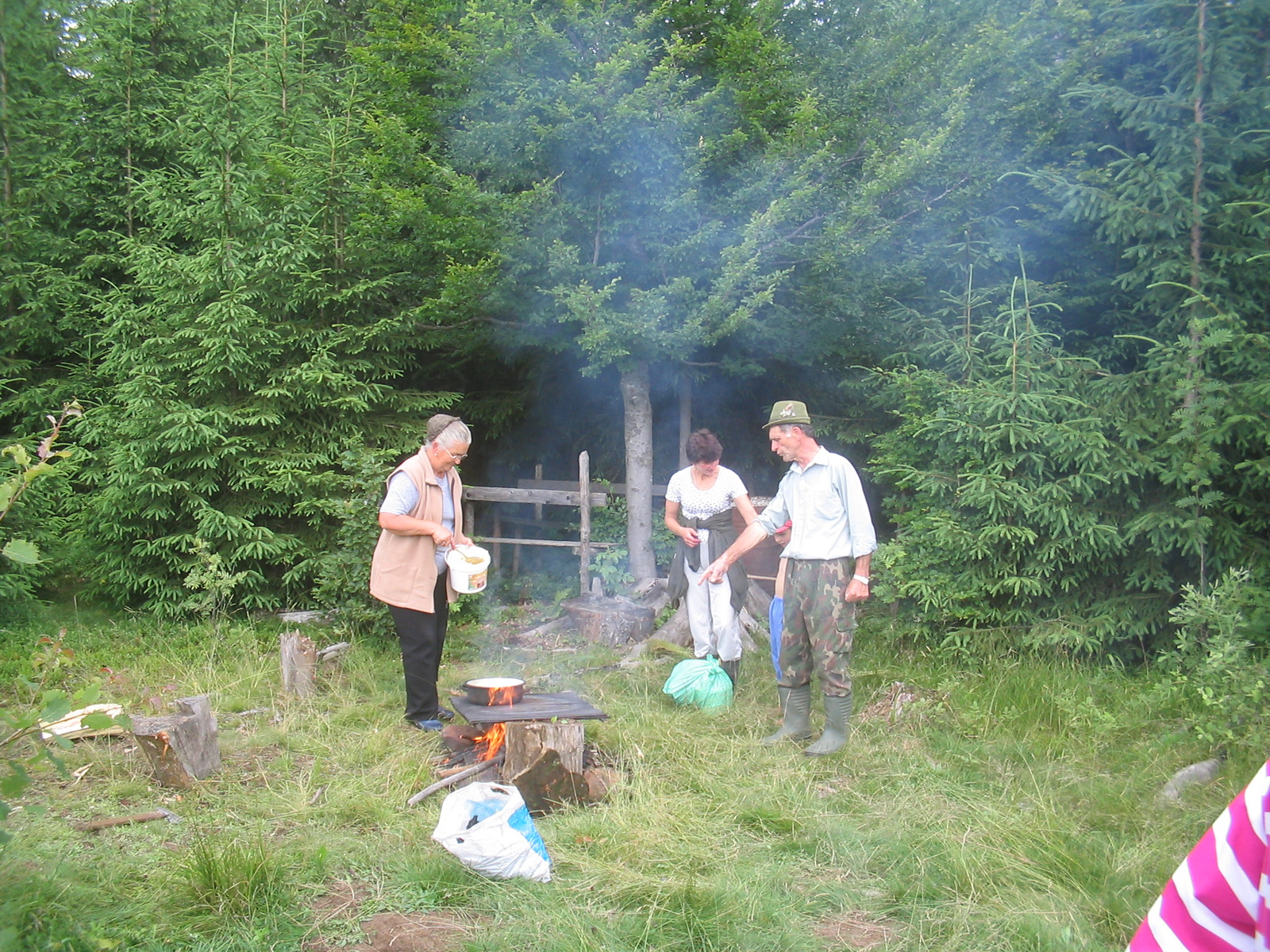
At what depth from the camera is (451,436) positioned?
5.34 meters

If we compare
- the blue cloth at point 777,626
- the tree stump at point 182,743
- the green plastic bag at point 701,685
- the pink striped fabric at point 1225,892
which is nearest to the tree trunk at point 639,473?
the green plastic bag at point 701,685

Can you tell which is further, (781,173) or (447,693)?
(781,173)

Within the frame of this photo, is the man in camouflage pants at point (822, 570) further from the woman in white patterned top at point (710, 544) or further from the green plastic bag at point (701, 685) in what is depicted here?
the woman in white patterned top at point (710, 544)

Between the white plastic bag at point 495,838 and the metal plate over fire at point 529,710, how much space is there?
0.82 metres

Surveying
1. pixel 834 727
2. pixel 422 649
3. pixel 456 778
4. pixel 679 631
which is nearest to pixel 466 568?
pixel 422 649

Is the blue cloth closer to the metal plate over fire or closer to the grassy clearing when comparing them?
the grassy clearing

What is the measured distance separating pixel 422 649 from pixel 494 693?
75cm

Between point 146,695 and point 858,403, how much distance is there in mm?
6399

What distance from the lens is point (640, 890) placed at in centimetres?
341

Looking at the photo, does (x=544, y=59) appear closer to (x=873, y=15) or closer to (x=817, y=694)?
(x=873, y=15)

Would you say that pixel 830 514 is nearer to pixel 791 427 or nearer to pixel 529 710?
pixel 791 427

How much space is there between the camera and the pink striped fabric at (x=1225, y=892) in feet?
3.39

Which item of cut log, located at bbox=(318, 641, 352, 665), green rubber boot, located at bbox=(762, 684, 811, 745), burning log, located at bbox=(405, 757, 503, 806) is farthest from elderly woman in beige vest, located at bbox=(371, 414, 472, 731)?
green rubber boot, located at bbox=(762, 684, 811, 745)

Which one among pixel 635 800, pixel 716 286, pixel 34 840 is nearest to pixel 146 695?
pixel 34 840
